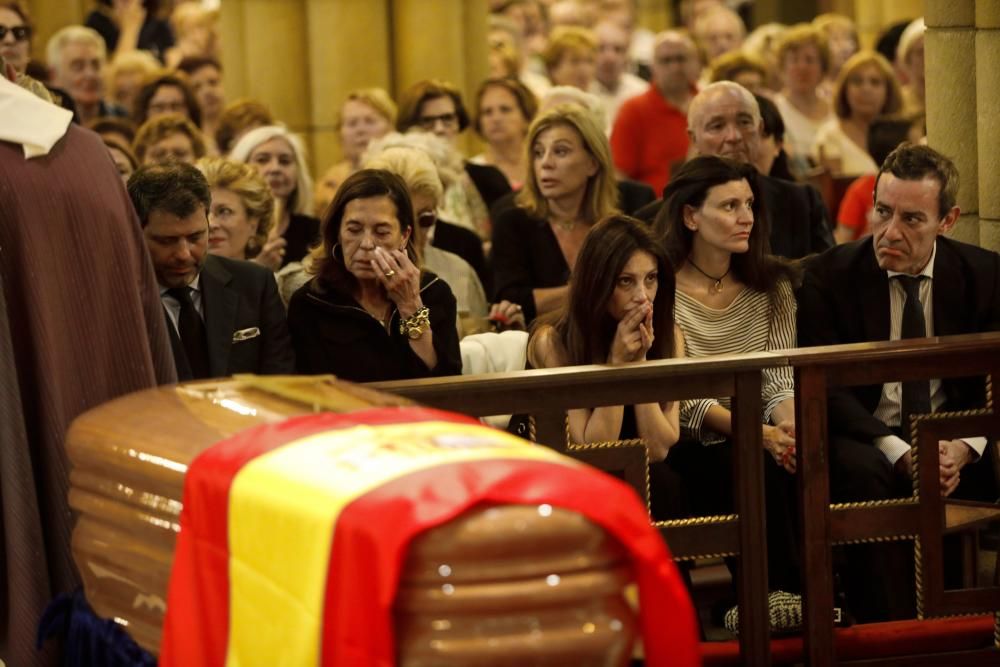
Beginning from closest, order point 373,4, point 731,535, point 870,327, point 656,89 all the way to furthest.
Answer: point 731,535, point 870,327, point 656,89, point 373,4

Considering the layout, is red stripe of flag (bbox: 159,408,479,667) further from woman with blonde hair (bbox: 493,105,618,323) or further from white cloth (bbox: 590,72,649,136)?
white cloth (bbox: 590,72,649,136)

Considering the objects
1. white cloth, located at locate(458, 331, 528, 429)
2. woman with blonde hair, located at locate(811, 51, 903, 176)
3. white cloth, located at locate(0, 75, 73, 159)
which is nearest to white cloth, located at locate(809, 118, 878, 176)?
woman with blonde hair, located at locate(811, 51, 903, 176)

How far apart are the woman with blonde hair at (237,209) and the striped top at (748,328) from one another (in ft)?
4.93

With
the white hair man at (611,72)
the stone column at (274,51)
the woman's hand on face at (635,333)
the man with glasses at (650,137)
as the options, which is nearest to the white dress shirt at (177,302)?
the woman's hand on face at (635,333)

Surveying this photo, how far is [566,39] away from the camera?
34.1ft

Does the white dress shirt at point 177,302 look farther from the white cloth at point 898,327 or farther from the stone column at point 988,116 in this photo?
the stone column at point 988,116

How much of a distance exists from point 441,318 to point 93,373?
4.79 ft

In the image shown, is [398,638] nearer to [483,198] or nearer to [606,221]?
[606,221]

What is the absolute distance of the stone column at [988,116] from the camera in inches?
222

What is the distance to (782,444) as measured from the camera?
4.94 metres

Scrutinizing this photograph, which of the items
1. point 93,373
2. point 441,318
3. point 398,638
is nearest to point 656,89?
point 441,318

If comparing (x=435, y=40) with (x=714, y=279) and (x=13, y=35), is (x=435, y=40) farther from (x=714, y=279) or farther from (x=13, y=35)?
(x=714, y=279)

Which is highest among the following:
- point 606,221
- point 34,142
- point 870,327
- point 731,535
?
point 34,142

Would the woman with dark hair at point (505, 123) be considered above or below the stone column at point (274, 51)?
below
